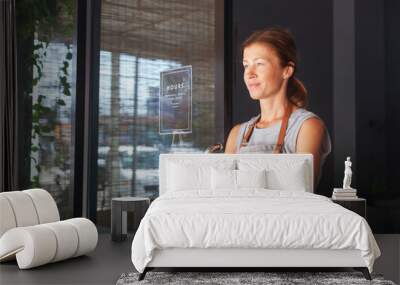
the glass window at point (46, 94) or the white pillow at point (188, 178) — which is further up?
the glass window at point (46, 94)

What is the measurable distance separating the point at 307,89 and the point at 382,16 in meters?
1.15

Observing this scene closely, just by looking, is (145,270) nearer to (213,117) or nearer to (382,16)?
(213,117)

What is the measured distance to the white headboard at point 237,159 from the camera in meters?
5.70

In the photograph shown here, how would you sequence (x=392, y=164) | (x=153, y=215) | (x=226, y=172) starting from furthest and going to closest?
(x=392, y=164) < (x=226, y=172) < (x=153, y=215)

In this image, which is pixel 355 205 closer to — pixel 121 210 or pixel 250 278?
pixel 250 278

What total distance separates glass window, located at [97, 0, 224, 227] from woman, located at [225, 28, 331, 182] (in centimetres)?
41

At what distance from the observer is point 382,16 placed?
Result: 5832 mm

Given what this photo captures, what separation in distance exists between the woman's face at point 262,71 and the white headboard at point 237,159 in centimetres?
76

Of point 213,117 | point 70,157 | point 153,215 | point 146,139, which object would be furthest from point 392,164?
point 70,157

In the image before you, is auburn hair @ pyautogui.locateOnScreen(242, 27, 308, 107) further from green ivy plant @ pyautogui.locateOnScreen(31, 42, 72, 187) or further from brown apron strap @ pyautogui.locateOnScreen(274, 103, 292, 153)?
green ivy plant @ pyautogui.locateOnScreen(31, 42, 72, 187)

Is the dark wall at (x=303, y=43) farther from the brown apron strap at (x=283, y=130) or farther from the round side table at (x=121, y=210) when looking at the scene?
the round side table at (x=121, y=210)

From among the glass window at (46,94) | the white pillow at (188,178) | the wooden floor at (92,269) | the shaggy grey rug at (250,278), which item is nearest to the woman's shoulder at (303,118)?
the white pillow at (188,178)

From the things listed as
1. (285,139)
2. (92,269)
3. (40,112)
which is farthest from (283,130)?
(40,112)

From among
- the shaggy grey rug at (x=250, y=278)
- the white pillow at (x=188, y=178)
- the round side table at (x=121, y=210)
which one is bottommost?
the shaggy grey rug at (x=250, y=278)
